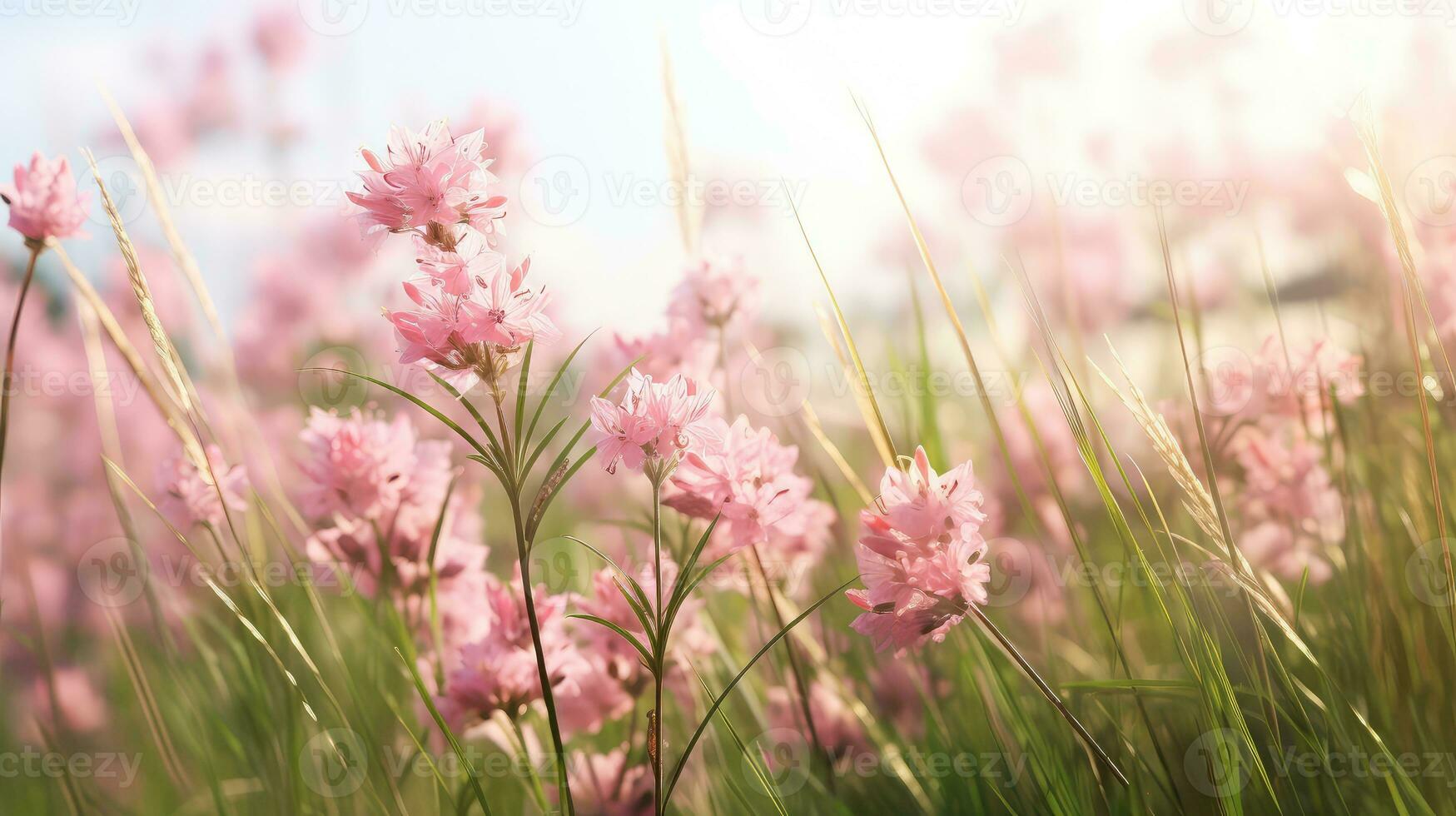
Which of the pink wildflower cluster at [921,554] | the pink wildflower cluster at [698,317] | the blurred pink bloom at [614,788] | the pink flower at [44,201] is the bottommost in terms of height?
the blurred pink bloom at [614,788]

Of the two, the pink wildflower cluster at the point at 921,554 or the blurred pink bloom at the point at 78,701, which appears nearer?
the pink wildflower cluster at the point at 921,554

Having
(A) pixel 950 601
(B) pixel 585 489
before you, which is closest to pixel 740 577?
(A) pixel 950 601

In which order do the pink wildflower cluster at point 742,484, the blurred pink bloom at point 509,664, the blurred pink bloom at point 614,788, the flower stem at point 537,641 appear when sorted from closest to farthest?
1. the flower stem at point 537,641
2. the pink wildflower cluster at point 742,484
3. the blurred pink bloom at point 509,664
4. the blurred pink bloom at point 614,788

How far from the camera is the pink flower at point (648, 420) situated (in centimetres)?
71

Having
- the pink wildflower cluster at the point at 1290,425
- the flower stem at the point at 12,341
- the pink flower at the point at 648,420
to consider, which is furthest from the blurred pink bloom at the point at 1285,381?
the flower stem at the point at 12,341

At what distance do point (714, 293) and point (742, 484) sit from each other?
527 mm

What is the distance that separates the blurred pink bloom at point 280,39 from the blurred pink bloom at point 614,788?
104 inches

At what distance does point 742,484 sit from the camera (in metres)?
0.84

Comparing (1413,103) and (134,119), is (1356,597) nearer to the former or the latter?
(1413,103)

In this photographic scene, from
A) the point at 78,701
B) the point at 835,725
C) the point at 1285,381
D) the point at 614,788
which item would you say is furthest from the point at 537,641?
the point at 78,701

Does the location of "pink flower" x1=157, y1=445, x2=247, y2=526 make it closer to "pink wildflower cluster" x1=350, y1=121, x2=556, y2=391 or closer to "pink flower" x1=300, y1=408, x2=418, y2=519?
"pink flower" x1=300, y1=408, x2=418, y2=519

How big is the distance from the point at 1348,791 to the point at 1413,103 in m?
2.27

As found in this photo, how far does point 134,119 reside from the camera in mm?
3270

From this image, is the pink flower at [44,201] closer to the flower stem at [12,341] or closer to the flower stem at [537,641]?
the flower stem at [12,341]
